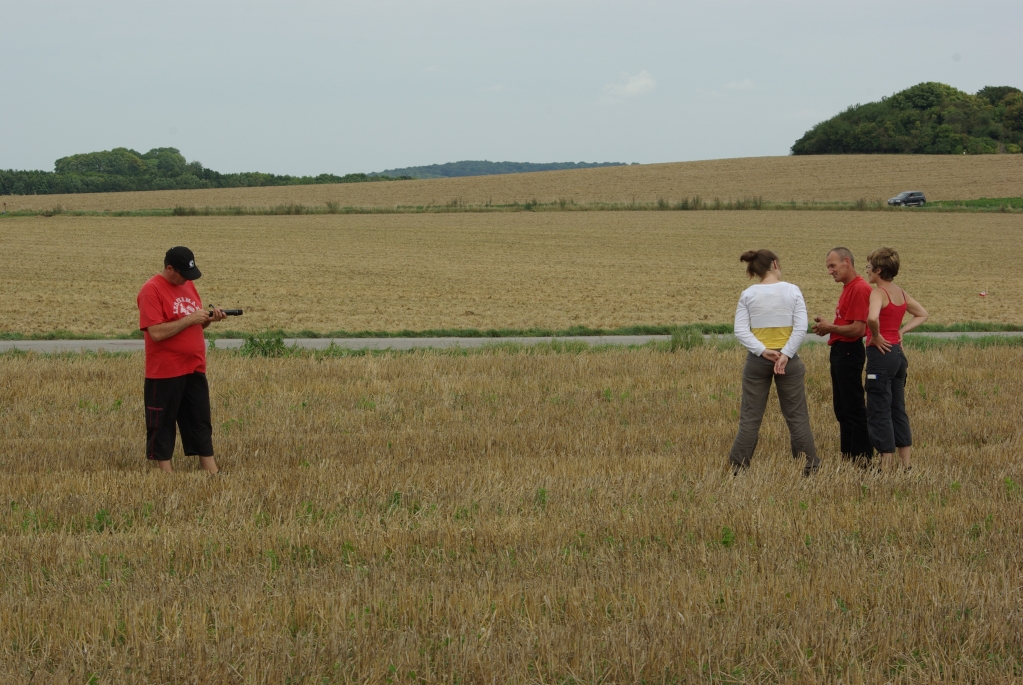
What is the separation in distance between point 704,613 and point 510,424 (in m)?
5.34

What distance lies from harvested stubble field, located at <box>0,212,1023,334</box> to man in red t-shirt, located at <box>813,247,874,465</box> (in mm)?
12087

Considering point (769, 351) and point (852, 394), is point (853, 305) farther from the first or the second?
point (769, 351)

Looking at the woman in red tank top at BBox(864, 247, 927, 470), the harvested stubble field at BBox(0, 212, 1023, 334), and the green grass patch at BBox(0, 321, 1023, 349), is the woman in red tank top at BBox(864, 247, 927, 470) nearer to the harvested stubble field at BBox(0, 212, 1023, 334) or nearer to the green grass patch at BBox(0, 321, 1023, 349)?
the green grass patch at BBox(0, 321, 1023, 349)

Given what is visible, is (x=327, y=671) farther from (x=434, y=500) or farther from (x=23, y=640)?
(x=434, y=500)

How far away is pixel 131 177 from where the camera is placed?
91625 mm

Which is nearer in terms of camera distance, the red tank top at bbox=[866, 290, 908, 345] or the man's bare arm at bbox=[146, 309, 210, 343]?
the man's bare arm at bbox=[146, 309, 210, 343]

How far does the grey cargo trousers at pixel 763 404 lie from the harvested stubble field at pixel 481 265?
40.8 ft

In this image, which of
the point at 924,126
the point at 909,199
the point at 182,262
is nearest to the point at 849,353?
the point at 182,262

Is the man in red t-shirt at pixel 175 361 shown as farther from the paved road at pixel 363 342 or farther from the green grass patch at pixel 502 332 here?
the green grass patch at pixel 502 332

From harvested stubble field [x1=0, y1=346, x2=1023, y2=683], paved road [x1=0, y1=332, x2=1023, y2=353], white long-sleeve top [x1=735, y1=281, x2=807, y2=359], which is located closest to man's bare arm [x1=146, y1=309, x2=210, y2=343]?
harvested stubble field [x1=0, y1=346, x2=1023, y2=683]

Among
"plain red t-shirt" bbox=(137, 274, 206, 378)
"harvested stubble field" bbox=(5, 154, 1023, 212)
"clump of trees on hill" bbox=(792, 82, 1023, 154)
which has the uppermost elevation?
"clump of trees on hill" bbox=(792, 82, 1023, 154)

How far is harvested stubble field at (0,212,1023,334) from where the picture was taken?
21875 mm

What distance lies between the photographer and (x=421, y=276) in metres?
30.4

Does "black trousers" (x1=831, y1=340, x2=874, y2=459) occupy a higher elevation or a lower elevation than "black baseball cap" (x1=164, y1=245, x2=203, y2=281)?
lower
